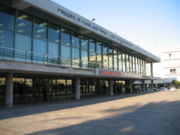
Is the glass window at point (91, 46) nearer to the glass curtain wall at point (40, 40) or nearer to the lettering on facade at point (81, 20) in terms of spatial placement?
the lettering on facade at point (81, 20)

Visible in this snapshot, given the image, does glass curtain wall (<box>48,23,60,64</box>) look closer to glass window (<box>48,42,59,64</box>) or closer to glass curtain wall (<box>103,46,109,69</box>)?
glass window (<box>48,42,59,64</box>)

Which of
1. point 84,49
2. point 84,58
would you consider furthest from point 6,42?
point 84,49

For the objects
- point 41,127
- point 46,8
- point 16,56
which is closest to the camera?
point 41,127

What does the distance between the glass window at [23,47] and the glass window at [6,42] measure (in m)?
0.54

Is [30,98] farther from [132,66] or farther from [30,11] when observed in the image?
[132,66]

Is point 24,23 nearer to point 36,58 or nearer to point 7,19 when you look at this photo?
point 7,19

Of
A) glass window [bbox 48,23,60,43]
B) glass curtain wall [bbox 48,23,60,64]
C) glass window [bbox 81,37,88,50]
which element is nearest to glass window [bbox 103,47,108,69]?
glass window [bbox 81,37,88,50]

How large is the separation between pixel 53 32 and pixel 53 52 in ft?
6.97

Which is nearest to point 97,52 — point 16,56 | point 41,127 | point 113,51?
point 113,51

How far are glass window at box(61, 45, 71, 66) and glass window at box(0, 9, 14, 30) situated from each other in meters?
6.08

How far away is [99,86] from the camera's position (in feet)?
114

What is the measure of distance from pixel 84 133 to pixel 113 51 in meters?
25.4

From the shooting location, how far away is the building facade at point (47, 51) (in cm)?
1636

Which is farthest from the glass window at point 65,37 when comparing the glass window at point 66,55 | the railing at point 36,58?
the railing at point 36,58
